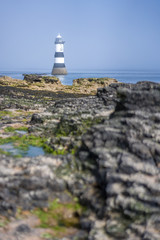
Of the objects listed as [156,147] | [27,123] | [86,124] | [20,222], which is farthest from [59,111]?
[20,222]

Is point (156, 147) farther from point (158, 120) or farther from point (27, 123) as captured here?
point (27, 123)

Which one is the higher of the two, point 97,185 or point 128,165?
point 128,165

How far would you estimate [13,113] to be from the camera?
137 ft

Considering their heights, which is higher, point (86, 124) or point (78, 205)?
point (86, 124)

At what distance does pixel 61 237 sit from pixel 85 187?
326 centimetres

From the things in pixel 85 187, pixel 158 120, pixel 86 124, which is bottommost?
pixel 85 187

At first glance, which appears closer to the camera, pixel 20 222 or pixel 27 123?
pixel 20 222

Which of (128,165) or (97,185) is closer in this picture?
(128,165)

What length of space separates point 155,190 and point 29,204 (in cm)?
620

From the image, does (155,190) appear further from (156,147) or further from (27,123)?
(27,123)

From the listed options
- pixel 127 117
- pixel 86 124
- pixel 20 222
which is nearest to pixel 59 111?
pixel 86 124

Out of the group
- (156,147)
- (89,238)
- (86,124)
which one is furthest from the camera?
(86,124)

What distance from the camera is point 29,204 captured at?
14219 millimetres

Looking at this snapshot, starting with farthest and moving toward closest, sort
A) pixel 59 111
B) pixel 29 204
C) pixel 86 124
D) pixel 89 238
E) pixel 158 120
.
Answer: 1. pixel 59 111
2. pixel 86 124
3. pixel 158 120
4. pixel 29 204
5. pixel 89 238
